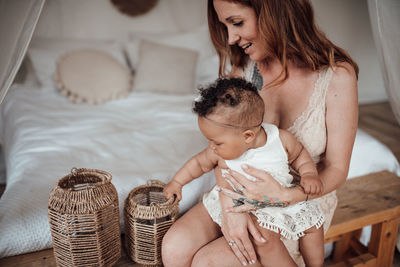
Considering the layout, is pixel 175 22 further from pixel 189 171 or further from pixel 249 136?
pixel 249 136

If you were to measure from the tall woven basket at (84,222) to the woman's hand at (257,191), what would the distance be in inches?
16.9

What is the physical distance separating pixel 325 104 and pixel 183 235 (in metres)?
0.74

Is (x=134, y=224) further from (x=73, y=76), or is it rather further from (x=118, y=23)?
(x=118, y=23)

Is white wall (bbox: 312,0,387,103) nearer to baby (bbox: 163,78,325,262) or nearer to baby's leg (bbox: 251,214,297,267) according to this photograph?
baby (bbox: 163,78,325,262)

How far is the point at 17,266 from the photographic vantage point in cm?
124

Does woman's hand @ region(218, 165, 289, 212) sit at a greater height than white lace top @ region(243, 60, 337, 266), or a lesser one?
lesser

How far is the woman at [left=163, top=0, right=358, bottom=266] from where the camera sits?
1.12 metres

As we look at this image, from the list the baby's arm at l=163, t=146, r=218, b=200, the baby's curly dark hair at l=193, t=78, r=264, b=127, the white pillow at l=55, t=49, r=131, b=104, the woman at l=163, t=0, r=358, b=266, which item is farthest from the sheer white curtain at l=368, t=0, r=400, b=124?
the white pillow at l=55, t=49, r=131, b=104

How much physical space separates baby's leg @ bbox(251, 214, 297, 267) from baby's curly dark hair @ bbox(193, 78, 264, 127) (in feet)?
1.28

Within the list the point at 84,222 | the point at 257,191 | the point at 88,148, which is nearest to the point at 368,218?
the point at 257,191

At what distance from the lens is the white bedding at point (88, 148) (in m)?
1.33

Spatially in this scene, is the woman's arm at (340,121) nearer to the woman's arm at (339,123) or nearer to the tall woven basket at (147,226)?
the woman's arm at (339,123)

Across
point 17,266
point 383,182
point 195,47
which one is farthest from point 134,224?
point 195,47

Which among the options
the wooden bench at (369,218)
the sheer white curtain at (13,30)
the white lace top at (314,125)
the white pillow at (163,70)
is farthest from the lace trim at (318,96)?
the white pillow at (163,70)
